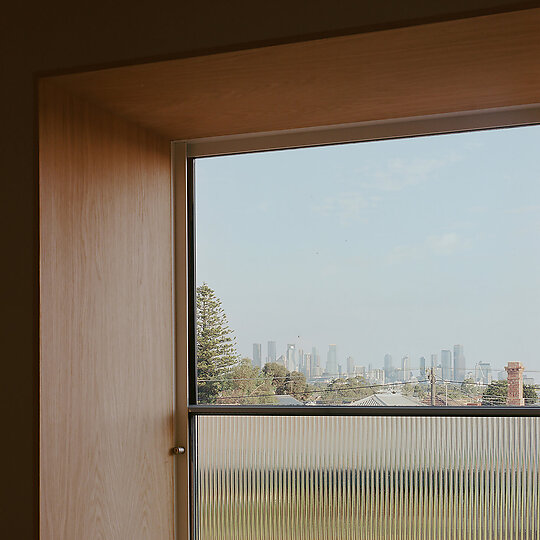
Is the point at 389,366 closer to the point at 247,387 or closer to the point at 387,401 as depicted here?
the point at 387,401

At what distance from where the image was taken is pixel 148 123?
227 centimetres

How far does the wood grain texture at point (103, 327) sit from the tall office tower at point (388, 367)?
0.75 m

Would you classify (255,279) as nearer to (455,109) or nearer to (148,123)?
(148,123)

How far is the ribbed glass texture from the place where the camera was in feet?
7.23

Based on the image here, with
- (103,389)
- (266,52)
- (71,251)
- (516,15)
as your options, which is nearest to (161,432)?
(103,389)

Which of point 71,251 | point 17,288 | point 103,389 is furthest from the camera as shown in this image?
point 103,389

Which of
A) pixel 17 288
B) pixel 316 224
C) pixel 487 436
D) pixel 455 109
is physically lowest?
pixel 487 436

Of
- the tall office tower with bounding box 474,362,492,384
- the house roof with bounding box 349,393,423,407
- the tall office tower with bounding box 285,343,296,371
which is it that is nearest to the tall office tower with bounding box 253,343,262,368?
the tall office tower with bounding box 285,343,296,371

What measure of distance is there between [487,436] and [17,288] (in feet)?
4.98

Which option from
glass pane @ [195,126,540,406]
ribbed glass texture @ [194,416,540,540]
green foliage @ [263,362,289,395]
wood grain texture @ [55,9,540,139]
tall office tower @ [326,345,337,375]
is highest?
wood grain texture @ [55,9,540,139]

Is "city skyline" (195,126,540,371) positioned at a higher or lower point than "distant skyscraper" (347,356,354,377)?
higher

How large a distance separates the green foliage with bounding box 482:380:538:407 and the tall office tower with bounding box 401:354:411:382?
0.25m

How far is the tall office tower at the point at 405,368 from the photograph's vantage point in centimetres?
230

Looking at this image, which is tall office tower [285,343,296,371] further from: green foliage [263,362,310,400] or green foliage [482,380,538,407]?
green foliage [482,380,538,407]
